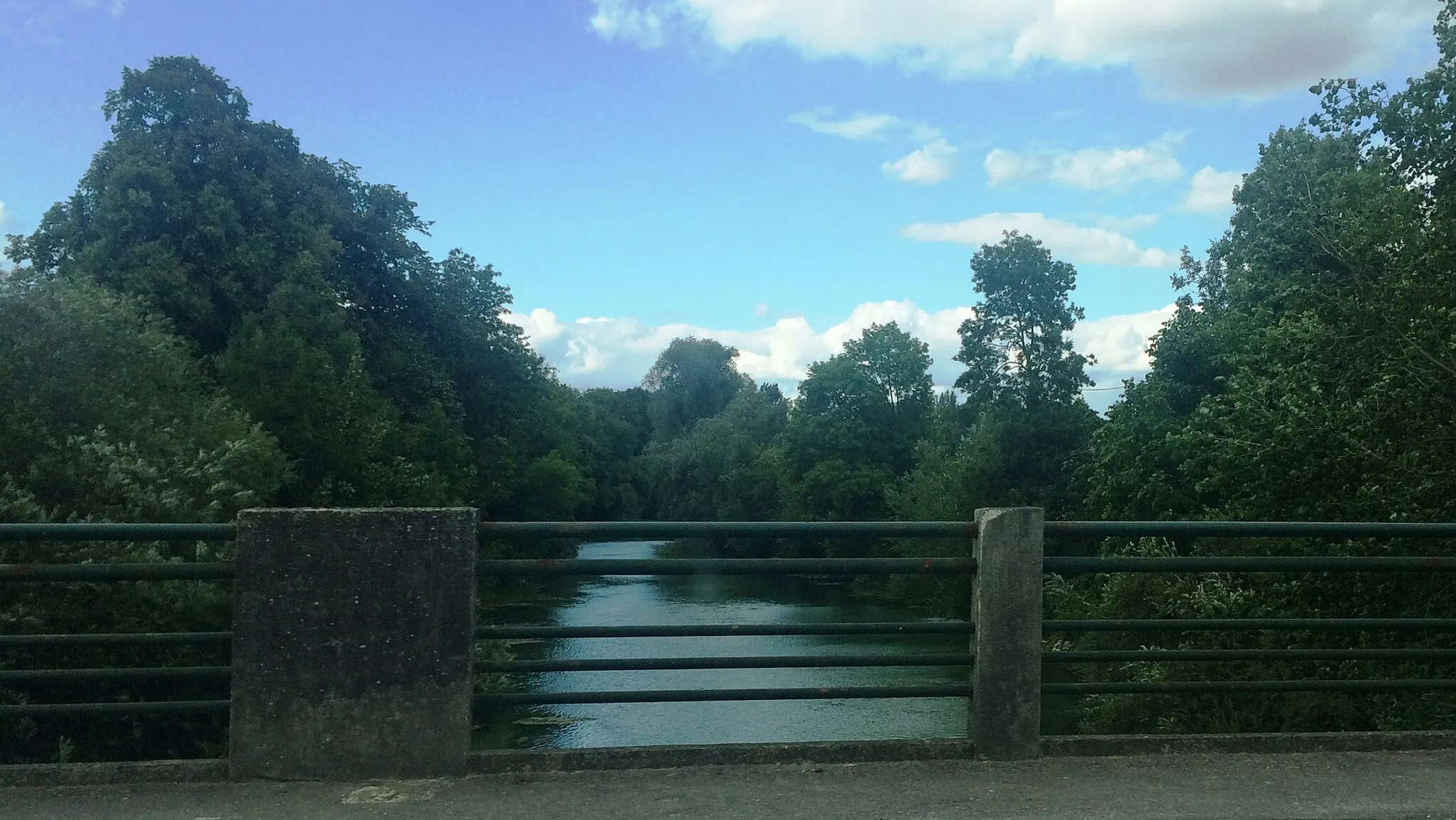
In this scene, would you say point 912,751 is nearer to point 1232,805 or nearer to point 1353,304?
point 1232,805

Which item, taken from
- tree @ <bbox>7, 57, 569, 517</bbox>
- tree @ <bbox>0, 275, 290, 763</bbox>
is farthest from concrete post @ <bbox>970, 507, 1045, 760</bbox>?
tree @ <bbox>7, 57, 569, 517</bbox>

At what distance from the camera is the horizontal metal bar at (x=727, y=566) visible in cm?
510

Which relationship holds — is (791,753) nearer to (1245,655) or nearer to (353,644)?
(353,644)

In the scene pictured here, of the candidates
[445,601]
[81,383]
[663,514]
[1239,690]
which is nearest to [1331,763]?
[1239,690]

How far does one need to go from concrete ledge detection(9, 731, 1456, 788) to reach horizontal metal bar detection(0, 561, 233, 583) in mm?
722

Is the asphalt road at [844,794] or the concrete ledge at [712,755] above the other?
the concrete ledge at [712,755]

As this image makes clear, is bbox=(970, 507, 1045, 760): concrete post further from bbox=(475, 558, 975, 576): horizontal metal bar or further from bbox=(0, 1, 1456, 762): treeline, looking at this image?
bbox=(0, 1, 1456, 762): treeline

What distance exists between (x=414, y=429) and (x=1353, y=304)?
93.7 feet

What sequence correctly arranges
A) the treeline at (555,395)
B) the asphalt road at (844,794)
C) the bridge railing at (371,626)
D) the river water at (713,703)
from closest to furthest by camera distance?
the asphalt road at (844,794) < the bridge railing at (371,626) < the treeline at (555,395) < the river water at (713,703)

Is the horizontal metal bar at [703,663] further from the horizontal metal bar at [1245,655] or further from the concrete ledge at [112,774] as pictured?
the concrete ledge at [112,774]

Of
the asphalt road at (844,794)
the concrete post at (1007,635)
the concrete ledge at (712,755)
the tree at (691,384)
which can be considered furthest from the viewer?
the tree at (691,384)

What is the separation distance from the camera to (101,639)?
482 cm

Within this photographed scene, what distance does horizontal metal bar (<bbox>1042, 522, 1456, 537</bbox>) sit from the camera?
5.39 metres

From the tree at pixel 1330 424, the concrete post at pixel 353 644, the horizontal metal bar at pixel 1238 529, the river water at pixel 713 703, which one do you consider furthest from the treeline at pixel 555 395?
the concrete post at pixel 353 644
